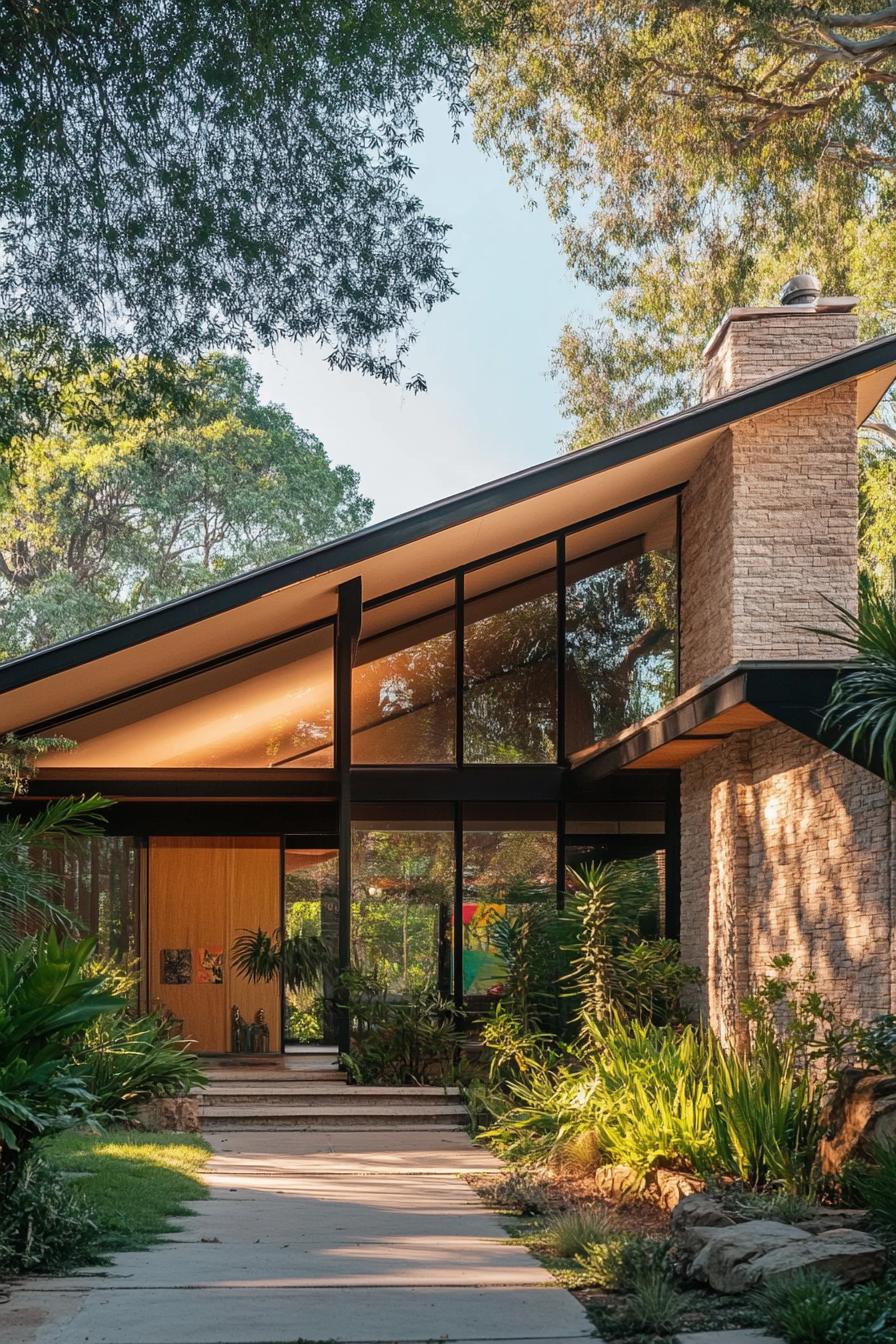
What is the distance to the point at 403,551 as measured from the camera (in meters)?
12.9

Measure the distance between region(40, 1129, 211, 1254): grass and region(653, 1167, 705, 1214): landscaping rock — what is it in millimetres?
2432

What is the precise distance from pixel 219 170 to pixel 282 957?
9.17 m

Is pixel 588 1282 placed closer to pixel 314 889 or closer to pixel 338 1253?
pixel 338 1253

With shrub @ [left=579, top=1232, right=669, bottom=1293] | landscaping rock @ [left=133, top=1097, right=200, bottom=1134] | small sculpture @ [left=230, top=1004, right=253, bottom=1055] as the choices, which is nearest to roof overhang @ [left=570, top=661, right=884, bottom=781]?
shrub @ [left=579, top=1232, right=669, bottom=1293]

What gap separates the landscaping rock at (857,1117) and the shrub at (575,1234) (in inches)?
45.3

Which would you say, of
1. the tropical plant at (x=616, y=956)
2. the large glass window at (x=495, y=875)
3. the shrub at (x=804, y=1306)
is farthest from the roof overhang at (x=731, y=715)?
the shrub at (x=804, y=1306)

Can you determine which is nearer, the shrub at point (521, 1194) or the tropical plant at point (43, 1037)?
the tropical plant at point (43, 1037)

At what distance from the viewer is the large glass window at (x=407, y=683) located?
14.5m

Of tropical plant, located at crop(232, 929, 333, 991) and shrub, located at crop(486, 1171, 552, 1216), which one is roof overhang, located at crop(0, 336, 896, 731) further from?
shrub, located at crop(486, 1171, 552, 1216)

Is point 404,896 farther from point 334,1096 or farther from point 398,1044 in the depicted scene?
point 334,1096

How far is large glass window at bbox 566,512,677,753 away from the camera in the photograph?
14.9 metres

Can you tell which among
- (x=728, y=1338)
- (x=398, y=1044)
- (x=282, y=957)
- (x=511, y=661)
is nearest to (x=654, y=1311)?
(x=728, y=1338)

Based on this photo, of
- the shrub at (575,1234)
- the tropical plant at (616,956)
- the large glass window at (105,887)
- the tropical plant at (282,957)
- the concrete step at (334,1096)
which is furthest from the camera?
the large glass window at (105,887)

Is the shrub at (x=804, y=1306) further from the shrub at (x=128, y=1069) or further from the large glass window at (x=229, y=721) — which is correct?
the large glass window at (x=229, y=721)
